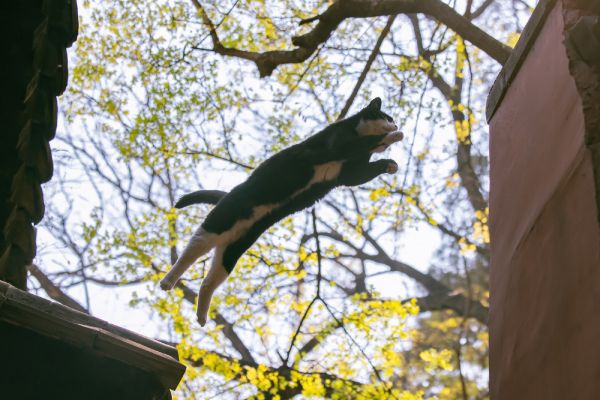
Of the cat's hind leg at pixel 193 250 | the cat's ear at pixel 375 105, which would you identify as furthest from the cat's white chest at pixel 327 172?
the cat's hind leg at pixel 193 250

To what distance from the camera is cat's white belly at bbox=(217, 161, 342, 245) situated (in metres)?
5.16

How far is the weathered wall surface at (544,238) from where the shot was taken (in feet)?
7.95

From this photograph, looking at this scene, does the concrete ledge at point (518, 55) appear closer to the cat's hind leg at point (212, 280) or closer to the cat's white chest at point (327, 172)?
the cat's white chest at point (327, 172)

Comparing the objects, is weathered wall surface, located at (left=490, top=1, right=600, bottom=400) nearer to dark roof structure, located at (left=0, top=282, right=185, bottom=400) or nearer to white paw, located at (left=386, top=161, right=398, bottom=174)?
white paw, located at (left=386, top=161, right=398, bottom=174)

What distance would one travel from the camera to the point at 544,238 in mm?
2916

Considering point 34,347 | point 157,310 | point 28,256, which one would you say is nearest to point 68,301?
point 157,310

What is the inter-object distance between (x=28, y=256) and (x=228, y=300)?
5.78 meters

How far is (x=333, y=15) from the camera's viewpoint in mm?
6086

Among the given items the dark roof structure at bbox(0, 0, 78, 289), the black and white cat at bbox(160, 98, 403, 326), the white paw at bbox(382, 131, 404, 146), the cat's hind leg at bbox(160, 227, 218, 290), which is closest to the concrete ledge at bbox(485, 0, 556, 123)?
the white paw at bbox(382, 131, 404, 146)

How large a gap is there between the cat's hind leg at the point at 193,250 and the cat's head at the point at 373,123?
1305 millimetres

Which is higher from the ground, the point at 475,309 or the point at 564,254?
the point at 475,309

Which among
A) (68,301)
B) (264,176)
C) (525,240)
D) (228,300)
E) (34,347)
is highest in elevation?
(68,301)

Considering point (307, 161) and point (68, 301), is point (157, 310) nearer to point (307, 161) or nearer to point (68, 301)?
point (68, 301)

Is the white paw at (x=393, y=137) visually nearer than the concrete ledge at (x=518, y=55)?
No
